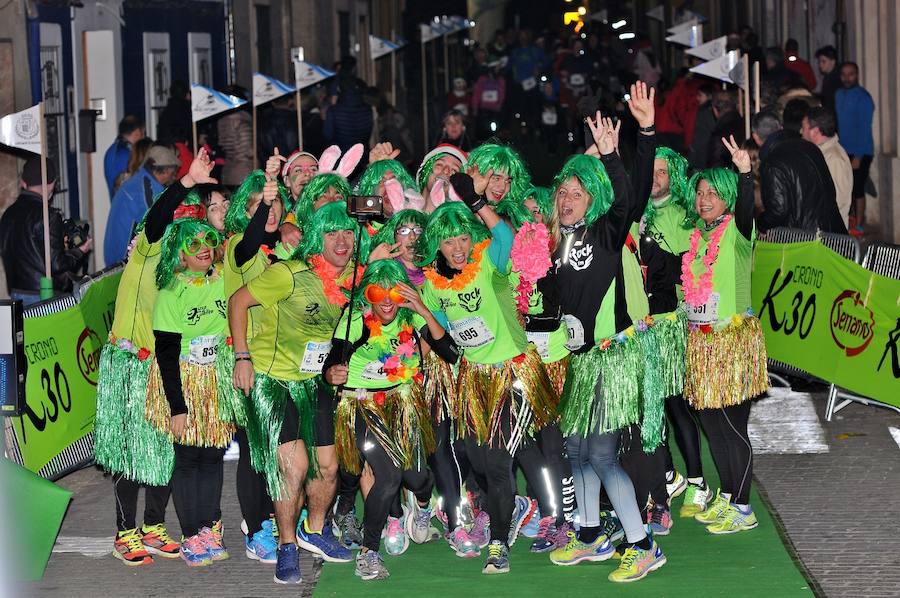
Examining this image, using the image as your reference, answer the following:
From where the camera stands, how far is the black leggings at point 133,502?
25.2 ft

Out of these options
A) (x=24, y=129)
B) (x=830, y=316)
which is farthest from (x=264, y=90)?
(x=830, y=316)

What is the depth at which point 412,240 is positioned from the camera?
24.2ft

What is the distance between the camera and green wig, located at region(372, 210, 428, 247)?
24.3 feet

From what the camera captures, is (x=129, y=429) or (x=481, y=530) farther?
(x=481, y=530)

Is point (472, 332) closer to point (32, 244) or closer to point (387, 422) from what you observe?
point (387, 422)

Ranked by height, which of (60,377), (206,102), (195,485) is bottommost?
(195,485)

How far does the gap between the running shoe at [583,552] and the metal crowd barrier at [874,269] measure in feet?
9.18

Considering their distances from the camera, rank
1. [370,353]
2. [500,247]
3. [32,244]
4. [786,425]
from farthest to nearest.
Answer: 1. [32,244]
2. [786,425]
3. [500,247]
4. [370,353]

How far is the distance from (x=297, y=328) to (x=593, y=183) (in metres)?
1.44

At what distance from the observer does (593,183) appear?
7027 mm

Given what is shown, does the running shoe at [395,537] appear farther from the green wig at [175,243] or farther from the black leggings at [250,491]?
the green wig at [175,243]

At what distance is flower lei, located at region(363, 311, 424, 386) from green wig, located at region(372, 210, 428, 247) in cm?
47

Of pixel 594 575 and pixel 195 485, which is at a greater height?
pixel 195 485

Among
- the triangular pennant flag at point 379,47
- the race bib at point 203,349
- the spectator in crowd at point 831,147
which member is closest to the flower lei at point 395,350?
the race bib at point 203,349
